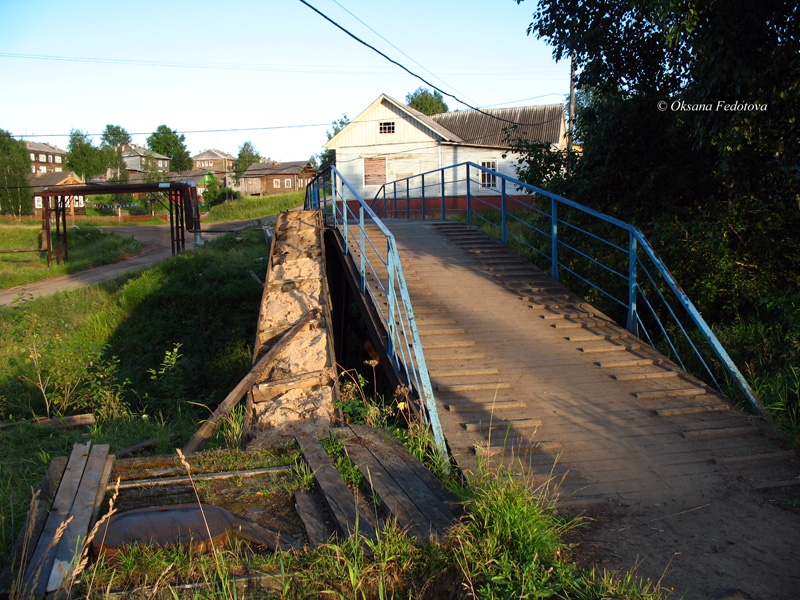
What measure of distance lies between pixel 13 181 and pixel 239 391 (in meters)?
59.3

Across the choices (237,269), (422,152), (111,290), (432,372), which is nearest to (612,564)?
(432,372)

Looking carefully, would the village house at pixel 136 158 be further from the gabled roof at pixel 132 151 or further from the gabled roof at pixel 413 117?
the gabled roof at pixel 413 117

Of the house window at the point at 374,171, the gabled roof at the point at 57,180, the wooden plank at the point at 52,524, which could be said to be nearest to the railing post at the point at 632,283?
the wooden plank at the point at 52,524

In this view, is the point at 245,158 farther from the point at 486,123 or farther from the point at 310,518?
the point at 310,518

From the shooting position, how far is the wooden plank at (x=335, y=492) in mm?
2969

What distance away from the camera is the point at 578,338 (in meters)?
5.98

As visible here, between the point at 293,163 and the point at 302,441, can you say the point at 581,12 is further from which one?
the point at 293,163

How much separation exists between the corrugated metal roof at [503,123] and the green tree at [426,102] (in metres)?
19.7

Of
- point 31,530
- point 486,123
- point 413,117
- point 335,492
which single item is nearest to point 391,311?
point 335,492

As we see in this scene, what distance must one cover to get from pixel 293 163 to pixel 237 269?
165 feet

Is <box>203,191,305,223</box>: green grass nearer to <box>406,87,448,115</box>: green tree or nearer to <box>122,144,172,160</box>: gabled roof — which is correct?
<box>406,87,448,115</box>: green tree

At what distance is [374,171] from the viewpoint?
1174 inches

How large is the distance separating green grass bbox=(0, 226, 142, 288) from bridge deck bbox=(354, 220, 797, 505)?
1911 cm

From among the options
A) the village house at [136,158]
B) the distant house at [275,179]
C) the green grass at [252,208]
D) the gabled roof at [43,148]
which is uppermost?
the gabled roof at [43,148]
